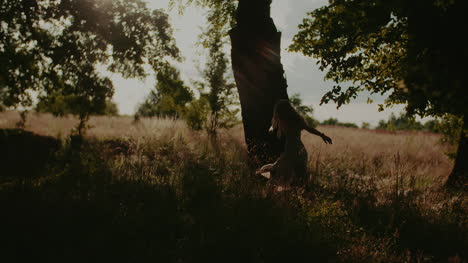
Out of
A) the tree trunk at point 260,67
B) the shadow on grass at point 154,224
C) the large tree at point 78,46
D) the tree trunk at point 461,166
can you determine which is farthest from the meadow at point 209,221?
the large tree at point 78,46

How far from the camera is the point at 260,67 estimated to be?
5234mm

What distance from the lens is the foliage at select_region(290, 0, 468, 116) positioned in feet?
6.73

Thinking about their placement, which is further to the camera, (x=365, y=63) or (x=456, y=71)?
(x=365, y=63)

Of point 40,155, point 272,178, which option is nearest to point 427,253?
point 272,178

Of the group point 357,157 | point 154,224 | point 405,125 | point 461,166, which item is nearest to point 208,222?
point 154,224

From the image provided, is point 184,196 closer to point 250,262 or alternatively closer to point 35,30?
point 250,262

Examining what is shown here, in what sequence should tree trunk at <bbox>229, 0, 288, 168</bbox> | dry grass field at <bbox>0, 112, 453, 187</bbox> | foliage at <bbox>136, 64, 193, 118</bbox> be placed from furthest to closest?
foliage at <bbox>136, 64, 193, 118</bbox>
dry grass field at <bbox>0, 112, 453, 187</bbox>
tree trunk at <bbox>229, 0, 288, 168</bbox>

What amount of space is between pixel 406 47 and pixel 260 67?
281 centimetres

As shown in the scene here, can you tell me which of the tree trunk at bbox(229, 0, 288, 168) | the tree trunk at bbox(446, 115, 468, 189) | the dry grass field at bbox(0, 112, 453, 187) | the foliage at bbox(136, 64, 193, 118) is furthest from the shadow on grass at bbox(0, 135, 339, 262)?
the foliage at bbox(136, 64, 193, 118)

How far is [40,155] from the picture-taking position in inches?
285

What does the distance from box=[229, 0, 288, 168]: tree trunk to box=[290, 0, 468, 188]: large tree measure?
2.74ft

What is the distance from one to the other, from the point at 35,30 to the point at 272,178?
30.7 feet

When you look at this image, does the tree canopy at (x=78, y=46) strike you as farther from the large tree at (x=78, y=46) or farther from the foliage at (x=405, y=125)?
the foliage at (x=405, y=125)

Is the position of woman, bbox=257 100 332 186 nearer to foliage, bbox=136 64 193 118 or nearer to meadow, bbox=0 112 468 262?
meadow, bbox=0 112 468 262
